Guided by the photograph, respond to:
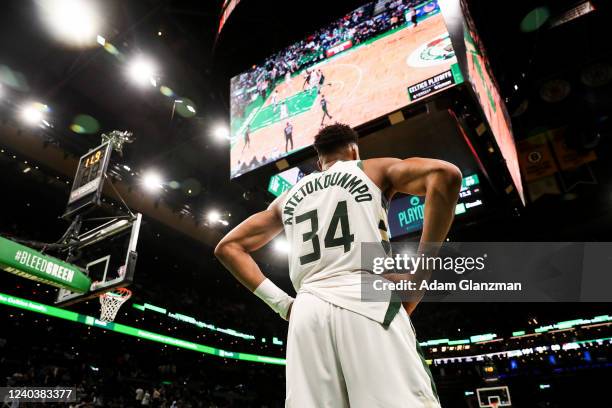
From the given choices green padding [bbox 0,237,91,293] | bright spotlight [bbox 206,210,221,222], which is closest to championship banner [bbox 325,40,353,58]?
green padding [bbox 0,237,91,293]

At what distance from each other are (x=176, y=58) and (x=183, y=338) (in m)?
13.8

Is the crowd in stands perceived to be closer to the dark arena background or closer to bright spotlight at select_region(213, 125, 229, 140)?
the dark arena background

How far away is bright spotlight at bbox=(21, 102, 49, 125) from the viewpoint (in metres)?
9.12

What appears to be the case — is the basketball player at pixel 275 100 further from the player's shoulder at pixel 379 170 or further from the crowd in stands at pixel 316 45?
the player's shoulder at pixel 379 170

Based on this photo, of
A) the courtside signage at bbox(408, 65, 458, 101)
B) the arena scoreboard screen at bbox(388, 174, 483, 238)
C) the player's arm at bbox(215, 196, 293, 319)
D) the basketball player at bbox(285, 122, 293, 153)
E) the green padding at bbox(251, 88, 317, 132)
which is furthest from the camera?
the arena scoreboard screen at bbox(388, 174, 483, 238)

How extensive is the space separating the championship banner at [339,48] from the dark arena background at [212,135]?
1.5 inches

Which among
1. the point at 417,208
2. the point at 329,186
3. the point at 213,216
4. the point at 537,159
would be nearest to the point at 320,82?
the point at 417,208

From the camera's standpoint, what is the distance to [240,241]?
178 cm

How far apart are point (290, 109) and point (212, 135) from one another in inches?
215

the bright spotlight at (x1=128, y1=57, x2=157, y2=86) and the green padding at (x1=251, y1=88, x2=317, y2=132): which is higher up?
the bright spotlight at (x1=128, y1=57, x2=157, y2=86)

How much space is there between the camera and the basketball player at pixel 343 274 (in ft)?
3.85

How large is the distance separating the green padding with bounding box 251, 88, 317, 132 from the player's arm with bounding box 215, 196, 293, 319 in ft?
10.6

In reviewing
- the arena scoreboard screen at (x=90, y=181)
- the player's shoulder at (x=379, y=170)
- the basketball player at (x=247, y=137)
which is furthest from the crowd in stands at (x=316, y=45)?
the player's shoulder at (x=379, y=170)

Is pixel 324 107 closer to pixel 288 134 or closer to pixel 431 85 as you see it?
pixel 288 134
